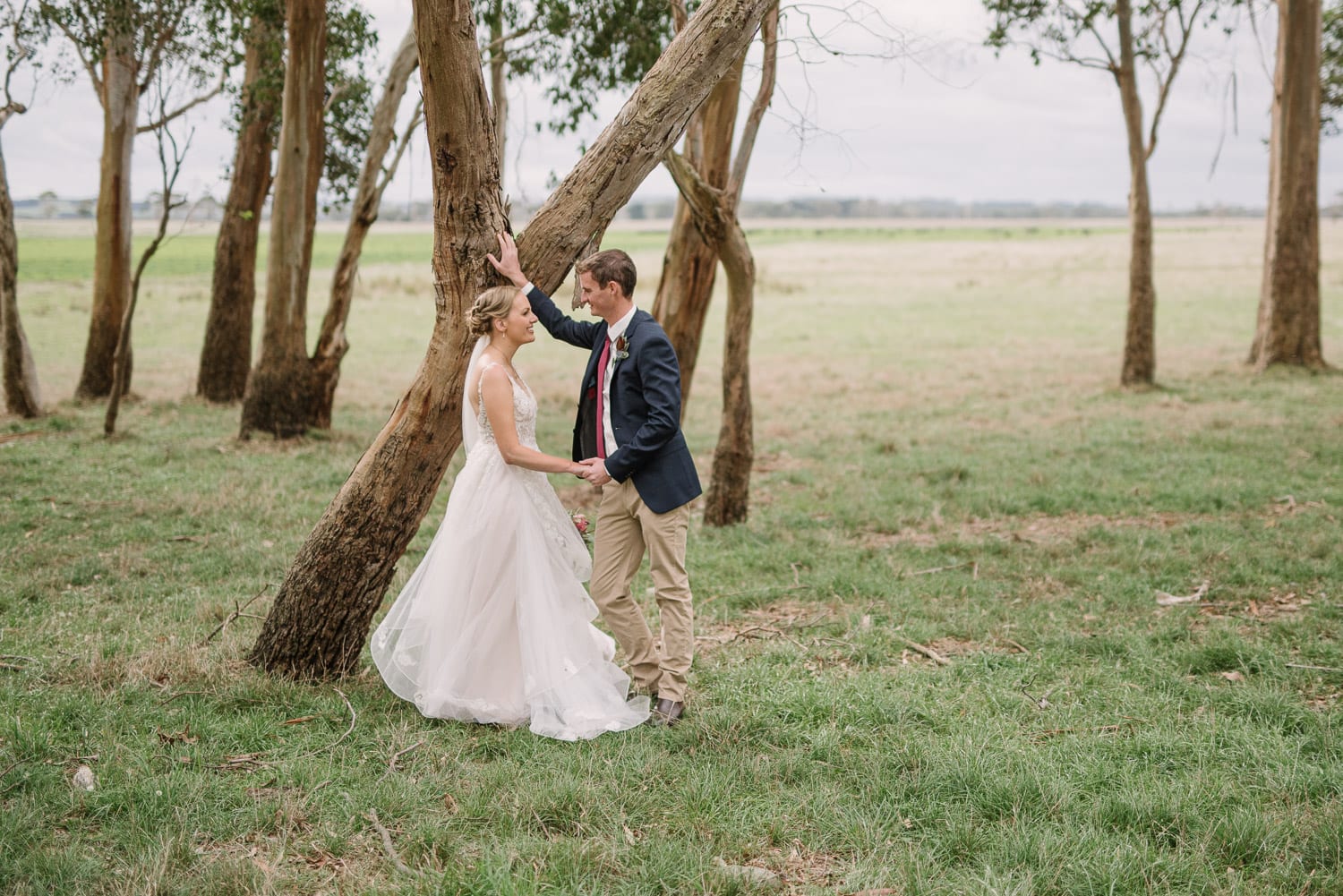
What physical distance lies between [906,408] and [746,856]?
14.5 metres

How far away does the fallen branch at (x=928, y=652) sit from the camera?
250 inches

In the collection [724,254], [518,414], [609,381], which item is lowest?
[518,414]

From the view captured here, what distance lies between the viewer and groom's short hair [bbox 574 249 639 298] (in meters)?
5.29

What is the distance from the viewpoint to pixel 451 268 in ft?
18.1

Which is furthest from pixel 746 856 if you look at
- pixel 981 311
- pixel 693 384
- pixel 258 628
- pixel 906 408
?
pixel 981 311

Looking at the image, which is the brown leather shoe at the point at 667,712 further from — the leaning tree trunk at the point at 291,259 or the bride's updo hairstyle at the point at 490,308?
the leaning tree trunk at the point at 291,259

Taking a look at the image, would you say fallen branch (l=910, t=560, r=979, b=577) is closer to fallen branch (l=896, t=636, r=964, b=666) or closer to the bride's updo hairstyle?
fallen branch (l=896, t=636, r=964, b=666)

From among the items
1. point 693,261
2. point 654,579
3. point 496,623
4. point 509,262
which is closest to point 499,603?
point 496,623

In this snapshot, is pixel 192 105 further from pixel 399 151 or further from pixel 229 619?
pixel 229 619

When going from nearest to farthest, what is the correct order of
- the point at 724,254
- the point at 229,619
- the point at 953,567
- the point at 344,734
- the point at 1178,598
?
the point at 344,734 < the point at 229,619 < the point at 1178,598 < the point at 953,567 < the point at 724,254

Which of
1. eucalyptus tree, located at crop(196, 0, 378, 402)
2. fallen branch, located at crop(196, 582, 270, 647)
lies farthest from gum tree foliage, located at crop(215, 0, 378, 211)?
fallen branch, located at crop(196, 582, 270, 647)

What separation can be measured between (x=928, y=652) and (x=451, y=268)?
12.0ft

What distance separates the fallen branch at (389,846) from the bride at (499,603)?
106cm

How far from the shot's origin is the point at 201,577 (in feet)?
25.5
